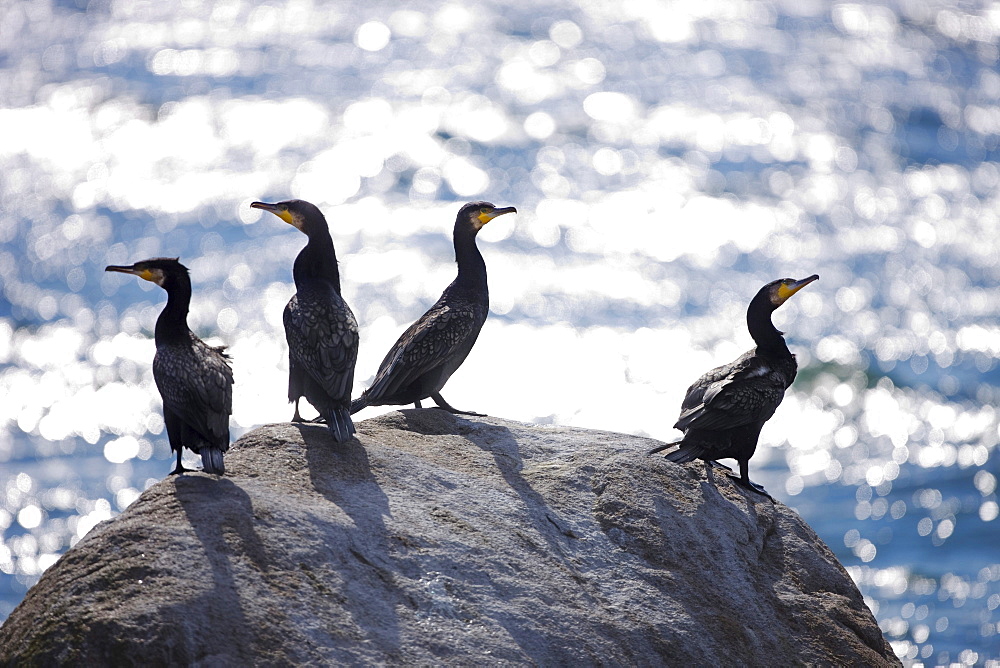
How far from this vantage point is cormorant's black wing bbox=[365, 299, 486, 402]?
914 cm

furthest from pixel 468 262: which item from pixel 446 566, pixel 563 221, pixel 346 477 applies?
pixel 563 221

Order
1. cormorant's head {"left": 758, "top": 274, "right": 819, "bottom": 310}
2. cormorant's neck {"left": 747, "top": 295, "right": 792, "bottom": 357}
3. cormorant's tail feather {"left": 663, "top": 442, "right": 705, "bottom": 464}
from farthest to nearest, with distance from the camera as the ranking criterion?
cormorant's head {"left": 758, "top": 274, "right": 819, "bottom": 310} → cormorant's neck {"left": 747, "top": 295, "right": 792, "bottom": 357} → cormorant's tail feather {"left": 663, "top": 442, "right": 705, "bottom": 464}

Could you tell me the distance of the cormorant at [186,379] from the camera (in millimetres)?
7254

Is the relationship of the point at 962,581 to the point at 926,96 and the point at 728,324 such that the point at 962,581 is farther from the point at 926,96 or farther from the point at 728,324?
the point at 926,96

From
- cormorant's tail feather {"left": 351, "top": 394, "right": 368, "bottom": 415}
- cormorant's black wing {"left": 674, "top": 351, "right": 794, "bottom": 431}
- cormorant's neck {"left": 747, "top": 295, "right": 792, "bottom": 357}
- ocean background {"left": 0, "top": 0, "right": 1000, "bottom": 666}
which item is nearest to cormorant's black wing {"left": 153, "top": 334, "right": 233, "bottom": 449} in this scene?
cormorant's tail feather {"left": 351, "top": 394, "right": 368, "bottom": 415}

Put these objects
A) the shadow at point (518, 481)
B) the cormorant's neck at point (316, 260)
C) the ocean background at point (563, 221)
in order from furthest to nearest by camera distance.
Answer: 1. the ocean background at point (563, 221)
2. the cormorant's neck at point (316, 260)
3. the shadow at point (518, 481)

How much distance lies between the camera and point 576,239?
25.0 m

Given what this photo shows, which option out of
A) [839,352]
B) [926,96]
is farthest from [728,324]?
[926,96]

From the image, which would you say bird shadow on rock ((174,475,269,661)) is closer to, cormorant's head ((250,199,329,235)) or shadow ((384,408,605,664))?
shadow ((384,408,605,664))

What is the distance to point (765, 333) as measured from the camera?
927 cm

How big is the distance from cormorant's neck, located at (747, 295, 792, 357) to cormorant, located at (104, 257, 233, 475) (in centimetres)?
398

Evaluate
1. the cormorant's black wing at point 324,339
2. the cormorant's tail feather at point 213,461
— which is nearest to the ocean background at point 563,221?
the cormorant's black wing at point 324,339

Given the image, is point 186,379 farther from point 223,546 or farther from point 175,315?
point 223,546

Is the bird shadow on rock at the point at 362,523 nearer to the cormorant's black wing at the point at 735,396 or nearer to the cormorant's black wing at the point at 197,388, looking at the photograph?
the cormorant's black wing at the point at 197,388
